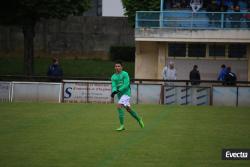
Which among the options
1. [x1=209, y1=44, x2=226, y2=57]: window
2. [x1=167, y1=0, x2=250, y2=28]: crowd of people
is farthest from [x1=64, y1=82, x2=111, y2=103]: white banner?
[x1=209, y1=44, x2=226, y2=57]: window

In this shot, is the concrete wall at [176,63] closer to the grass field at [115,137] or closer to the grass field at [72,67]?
the grass field at [72,67]

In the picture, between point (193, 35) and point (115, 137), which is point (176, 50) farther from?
point (115, 137)

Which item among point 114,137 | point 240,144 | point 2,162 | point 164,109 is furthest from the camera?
point 164,109

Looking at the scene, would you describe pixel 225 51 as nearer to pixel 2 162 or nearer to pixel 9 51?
pixel 9 51

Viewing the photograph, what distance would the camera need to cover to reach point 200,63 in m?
41.5

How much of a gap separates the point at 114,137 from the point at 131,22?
2978 centimetres

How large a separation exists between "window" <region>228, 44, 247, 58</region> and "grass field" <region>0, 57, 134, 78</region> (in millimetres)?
7820

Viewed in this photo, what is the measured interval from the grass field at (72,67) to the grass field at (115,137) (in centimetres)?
1782

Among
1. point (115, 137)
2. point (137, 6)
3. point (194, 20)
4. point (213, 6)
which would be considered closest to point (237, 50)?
point (213, 6)

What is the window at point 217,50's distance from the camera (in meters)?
41.5

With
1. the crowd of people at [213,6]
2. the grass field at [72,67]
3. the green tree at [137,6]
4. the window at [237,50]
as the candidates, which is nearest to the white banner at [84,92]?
the crowd of people at [213,6]

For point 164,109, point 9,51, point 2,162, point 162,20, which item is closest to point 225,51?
point 162,20

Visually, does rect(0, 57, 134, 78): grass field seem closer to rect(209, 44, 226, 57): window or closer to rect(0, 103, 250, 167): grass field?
rect(209, 44, 226, 57): window

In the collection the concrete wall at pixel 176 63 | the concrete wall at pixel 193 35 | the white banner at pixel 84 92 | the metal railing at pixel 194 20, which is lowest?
the white banner at pixel 84 92
